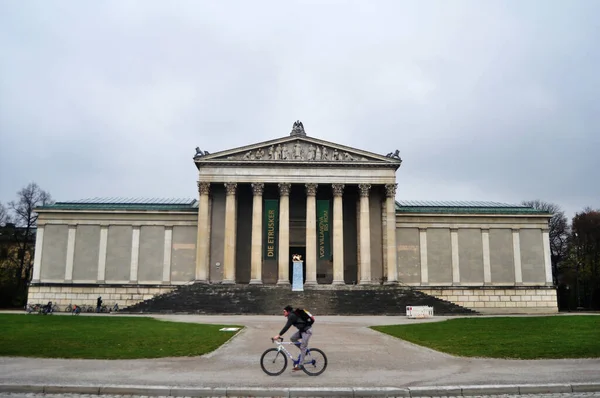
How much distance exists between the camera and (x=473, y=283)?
61.8 metres

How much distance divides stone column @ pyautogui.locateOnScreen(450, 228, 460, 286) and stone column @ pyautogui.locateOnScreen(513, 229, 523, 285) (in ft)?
22.0

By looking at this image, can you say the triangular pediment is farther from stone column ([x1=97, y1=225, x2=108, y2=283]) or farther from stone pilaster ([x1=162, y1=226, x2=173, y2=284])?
stone column ([x1=97, y1=225, x2=108, y2=283])

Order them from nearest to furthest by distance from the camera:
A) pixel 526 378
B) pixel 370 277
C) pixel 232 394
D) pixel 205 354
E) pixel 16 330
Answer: pixel 232 394
pixel 526 378
pixel 205 354
pixel 16 330
pixel 370 277

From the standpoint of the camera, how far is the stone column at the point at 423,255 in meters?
61.9

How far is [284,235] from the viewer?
56812 millimetres

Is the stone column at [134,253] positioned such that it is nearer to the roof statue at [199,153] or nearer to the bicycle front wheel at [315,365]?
the roof statue at [199,153]

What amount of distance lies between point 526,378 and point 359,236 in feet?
145

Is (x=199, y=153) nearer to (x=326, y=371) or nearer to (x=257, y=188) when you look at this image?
(x=257, y=188)

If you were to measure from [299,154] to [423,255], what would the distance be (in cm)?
1907

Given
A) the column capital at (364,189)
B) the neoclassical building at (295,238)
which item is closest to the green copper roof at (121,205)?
the neoclassical building at (295,238)

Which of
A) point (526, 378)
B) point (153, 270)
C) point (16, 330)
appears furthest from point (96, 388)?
point (153, 270)

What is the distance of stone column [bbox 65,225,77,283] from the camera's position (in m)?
60.3

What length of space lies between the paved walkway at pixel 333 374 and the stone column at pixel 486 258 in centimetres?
4448

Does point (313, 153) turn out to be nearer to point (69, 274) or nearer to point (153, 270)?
point (153, 270)
